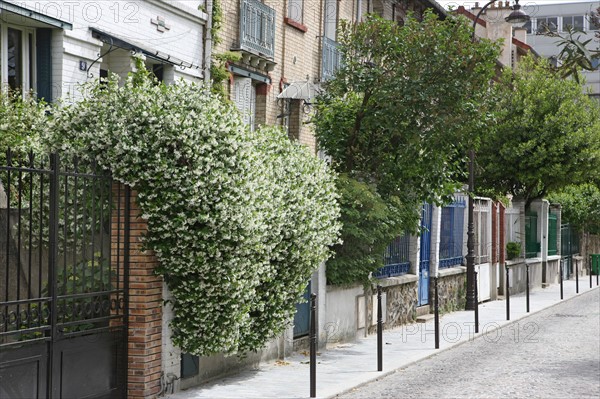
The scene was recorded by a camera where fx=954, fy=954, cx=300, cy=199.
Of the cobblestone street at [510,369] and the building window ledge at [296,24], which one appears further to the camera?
the building window ledge at [296,24]

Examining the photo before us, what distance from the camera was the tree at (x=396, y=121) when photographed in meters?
15.7

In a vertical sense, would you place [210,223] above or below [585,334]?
above

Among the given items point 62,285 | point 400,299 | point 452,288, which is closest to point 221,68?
point 400,299

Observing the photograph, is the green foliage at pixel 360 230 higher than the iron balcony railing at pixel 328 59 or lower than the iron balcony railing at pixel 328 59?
lower

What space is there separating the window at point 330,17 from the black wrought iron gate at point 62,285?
15272 mm

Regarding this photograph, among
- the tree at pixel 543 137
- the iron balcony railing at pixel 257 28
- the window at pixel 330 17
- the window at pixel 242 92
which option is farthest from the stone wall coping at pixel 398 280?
the tree at pixel 543 137

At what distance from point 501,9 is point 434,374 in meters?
36.2

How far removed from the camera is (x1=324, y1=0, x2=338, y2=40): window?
81.1ft

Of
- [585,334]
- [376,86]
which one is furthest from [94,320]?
[585,334]

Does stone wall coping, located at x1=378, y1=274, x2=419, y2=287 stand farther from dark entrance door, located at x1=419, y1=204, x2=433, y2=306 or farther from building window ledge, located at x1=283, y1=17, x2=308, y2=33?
building window ledge, located at x1=283, y1=17, x2=308, y2=33

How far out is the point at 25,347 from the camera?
8.53m

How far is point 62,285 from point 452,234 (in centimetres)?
1620

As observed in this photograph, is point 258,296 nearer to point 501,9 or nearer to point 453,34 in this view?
point 453,34

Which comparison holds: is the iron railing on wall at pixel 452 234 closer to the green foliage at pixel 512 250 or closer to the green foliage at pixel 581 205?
the green foliage at pixel 512 250
